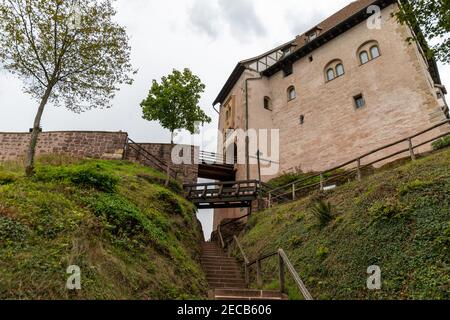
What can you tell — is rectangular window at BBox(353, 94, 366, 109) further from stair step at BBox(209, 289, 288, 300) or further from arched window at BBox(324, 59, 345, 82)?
stair step at BBox(209, 289, 288, 300)

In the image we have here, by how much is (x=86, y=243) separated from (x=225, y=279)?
5.38m

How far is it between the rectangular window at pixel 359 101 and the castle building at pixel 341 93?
7 cm

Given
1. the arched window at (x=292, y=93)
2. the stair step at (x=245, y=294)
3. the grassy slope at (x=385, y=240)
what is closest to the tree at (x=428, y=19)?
the grassy slope at (x=385, y=240)

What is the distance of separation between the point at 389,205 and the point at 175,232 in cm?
678

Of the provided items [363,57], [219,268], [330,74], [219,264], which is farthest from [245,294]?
[330,74]

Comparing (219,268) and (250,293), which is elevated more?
(219,268)

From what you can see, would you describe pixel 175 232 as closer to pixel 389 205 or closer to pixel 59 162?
pixel 389 205

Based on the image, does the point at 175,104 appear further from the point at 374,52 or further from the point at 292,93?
the point at 374,52

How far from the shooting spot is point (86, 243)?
19.9 feet

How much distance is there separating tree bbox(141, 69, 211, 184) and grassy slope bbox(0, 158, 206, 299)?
1383 centimetres

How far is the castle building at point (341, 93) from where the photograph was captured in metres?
18.2

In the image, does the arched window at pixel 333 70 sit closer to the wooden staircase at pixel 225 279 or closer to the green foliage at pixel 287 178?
the green foliage at pixel 287 178

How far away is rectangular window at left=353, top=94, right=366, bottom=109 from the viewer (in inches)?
800

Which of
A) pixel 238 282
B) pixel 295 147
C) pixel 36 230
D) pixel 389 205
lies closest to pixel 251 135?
pixel 295 147
